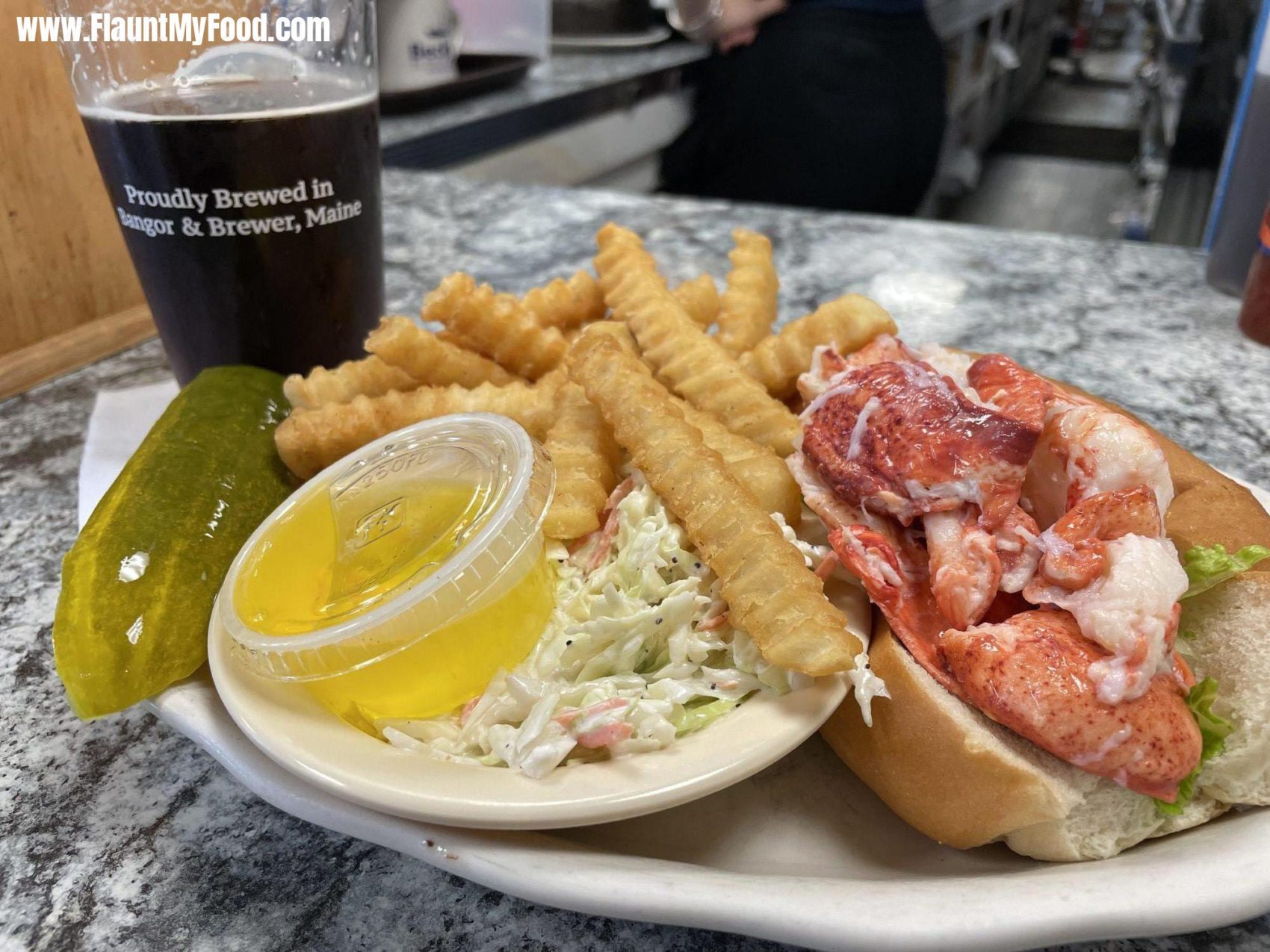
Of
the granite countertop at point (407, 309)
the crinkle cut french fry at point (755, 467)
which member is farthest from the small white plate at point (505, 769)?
the crinkle cut french fry at point (755, 467)

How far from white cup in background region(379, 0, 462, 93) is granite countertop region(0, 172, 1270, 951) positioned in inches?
20.0

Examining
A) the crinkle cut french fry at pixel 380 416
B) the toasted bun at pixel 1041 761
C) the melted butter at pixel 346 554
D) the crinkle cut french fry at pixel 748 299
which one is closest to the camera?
the toasted bun at pixel 1041 761

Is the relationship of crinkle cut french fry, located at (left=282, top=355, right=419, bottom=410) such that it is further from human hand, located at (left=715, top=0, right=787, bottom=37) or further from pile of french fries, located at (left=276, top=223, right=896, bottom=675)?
human hand, located at (left=715, top=0, right=787, bottom=37)

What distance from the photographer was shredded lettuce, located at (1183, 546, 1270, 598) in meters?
0.93

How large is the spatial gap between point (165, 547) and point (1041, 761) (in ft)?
3.12

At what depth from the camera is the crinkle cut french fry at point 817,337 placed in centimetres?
138

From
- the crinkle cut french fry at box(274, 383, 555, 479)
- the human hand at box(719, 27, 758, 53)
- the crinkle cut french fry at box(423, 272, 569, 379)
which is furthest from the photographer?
the human hand at box(719, 27, 758, 53)

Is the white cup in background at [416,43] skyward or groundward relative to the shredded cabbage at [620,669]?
skyward

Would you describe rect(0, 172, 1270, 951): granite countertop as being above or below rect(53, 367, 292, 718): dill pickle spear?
below

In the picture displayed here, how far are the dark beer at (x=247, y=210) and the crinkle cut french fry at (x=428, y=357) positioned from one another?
0.24 m

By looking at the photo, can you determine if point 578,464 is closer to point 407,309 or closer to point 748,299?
point 748,299

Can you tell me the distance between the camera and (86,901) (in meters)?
0.87

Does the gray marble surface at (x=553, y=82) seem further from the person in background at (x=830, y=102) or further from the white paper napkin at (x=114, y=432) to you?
the white paper napkin at (x=114, y=432)

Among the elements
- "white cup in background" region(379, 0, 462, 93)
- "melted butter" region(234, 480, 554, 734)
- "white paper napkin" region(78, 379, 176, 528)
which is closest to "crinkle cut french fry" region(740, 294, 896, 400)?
"melted butter" region(234, 480, 554, 734)
